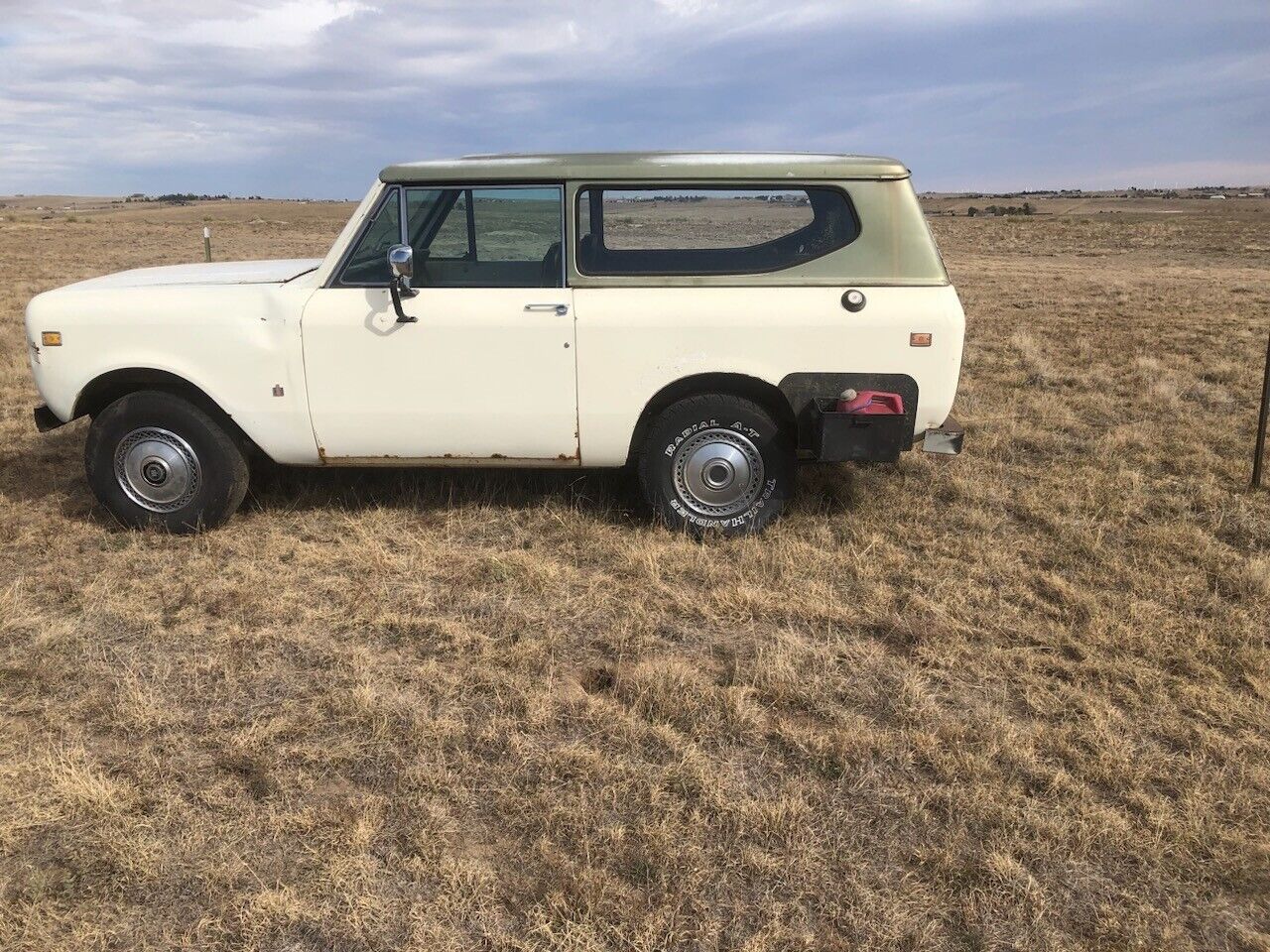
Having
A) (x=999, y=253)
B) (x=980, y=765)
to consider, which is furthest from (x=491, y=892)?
(x=999, y=253)

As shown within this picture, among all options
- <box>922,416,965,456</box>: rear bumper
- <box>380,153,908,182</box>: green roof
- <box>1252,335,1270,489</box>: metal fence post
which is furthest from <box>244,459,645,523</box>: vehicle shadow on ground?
<box>1252,335,1270,489</box>: metal fence post

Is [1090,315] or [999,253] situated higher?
[999,253]

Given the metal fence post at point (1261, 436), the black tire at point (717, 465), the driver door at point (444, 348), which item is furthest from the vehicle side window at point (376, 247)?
the metal fence post at point (1261, 436)

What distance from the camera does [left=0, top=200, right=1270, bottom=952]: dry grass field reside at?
248 cm

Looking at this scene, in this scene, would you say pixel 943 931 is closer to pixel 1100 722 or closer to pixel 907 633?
pixel 1100 722

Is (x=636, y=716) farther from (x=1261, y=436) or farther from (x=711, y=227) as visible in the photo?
(x=1261, y=436)

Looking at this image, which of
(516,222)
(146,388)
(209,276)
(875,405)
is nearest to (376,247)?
(516,222)

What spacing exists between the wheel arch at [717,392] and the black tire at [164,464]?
213cm

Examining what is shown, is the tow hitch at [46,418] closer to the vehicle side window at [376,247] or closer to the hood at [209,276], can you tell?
the hood at [209,276]

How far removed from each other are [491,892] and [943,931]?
121 cm

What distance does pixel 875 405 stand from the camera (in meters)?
4.43

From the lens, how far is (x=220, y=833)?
2.72m

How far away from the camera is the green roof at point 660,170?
452 cm

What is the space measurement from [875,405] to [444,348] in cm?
213
